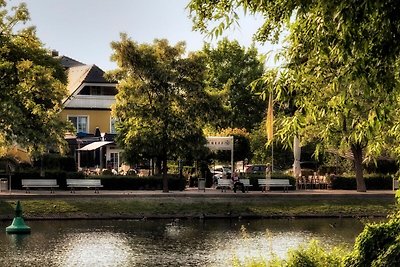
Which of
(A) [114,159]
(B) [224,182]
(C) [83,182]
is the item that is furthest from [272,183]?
(A) [114,159]

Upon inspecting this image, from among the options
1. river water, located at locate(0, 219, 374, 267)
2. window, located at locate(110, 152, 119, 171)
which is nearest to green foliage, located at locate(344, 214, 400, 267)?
river water, located at locate(0, 219, 374, 267)

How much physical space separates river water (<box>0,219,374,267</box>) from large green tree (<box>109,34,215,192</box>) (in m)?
6.71

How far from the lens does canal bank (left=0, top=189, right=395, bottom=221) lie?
37375 mm

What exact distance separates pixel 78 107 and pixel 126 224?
121 feet

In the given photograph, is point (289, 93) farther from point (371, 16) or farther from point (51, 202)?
point (51, 202)

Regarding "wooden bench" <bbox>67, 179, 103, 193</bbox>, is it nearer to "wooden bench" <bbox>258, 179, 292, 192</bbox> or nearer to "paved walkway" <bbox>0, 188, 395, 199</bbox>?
"paved walkway" <bbox>0, 188, 395, 199</bbox>

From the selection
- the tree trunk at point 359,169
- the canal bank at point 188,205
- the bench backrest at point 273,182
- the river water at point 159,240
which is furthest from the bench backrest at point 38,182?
the tree trunk at point 359,169

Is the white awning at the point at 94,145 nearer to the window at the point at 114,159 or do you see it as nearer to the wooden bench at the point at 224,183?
the window at the point at 114,159

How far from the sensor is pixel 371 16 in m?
7.77

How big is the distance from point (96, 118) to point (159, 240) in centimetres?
4359

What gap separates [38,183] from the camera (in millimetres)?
41875

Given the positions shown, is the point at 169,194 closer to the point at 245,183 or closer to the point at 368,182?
the point at 245,183

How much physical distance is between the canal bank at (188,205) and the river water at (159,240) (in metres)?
1.28

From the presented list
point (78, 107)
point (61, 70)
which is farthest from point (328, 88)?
point (78, 107)
